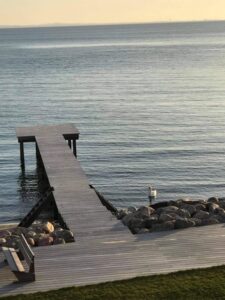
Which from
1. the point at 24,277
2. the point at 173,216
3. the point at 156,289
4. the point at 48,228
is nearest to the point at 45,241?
the point at 48,228

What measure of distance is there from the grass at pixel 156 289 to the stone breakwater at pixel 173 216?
343 centimetres

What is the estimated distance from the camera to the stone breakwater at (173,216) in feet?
51.8

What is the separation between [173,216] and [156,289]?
5.34 metres

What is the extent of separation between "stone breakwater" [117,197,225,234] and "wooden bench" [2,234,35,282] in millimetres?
3410

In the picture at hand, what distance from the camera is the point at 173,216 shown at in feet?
55.2

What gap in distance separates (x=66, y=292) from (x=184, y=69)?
86345 mm

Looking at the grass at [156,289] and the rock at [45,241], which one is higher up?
the rock at [45,241]

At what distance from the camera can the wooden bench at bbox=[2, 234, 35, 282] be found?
12492mm

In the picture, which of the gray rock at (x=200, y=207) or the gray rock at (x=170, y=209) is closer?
the gray rock at (x=170, y=209)

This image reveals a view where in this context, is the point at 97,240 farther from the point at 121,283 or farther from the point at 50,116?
the point at 50,116

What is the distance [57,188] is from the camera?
2170 centimetres

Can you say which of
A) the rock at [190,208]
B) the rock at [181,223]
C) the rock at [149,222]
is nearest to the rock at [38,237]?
the rock at [149,222]

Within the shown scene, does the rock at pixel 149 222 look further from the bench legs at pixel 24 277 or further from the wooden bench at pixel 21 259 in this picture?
the bench legs at pixel 24 277

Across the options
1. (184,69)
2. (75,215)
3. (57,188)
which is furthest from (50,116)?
(184,69)
